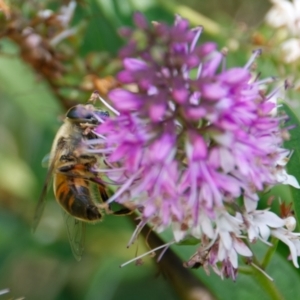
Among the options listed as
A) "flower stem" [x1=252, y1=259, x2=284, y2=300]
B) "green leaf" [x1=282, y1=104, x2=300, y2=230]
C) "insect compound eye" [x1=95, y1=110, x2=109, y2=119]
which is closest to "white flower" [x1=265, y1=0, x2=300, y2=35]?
"green leaf" [x1=282, y1=104, x2=300, y2=230]

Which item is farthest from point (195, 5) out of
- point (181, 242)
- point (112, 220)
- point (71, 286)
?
point (181, 242)

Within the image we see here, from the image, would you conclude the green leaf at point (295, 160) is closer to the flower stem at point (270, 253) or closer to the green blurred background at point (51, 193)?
the flower stem at point (270, 253)

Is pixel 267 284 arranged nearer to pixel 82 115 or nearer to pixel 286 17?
pixel 82 115

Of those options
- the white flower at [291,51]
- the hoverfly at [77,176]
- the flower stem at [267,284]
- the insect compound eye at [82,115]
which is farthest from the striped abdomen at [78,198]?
the white flower at [291,51]

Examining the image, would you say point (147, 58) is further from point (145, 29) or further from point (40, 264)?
point (40, 264)

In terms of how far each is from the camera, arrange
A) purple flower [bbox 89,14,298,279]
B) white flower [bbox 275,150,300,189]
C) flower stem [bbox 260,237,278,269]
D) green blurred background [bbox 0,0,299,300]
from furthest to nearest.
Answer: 1. green blurred background [bbox 0,0,299,300]
2. flower stem [bbox 260,237,278,269]
3. white flower [bbox 275,150,300,189]
4. purple flower [bbox 89,14,298,279]

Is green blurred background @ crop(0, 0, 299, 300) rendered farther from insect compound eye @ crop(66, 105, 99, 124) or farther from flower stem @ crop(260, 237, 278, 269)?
flower stem @ crop(260, 237, 278, 269)

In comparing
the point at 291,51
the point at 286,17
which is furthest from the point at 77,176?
the point at 286,17
